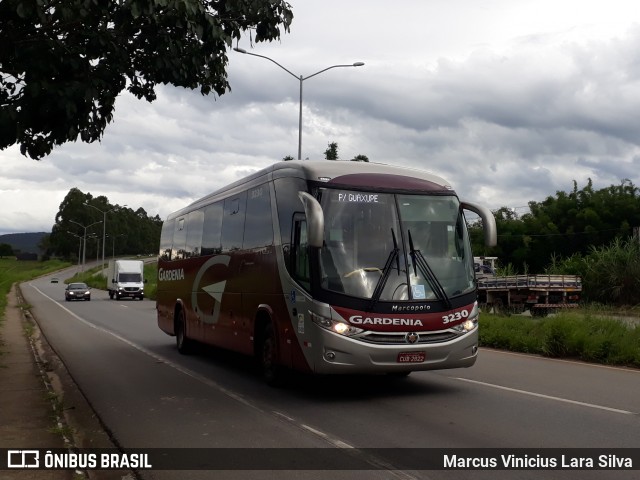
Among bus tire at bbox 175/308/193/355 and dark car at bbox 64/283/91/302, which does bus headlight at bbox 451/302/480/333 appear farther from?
dark car at bbox 64/283/91/302

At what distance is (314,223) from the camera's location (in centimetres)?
930

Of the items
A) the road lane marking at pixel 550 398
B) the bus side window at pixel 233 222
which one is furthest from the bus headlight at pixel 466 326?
the bus side window at pixel 233 222

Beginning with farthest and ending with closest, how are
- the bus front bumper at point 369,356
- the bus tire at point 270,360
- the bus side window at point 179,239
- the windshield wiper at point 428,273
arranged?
1. the bus side window at point 179,239
2. the bus tire at point 270,360
3. the windshield wiper at point 428,273
4. the bus front bumper at point 369,356

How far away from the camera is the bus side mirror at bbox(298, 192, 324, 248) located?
9.24 meters

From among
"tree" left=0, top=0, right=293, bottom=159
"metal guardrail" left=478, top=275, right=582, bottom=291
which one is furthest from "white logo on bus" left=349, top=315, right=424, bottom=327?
"metal guardrail" left=478, top=275, right=582, bottom=291

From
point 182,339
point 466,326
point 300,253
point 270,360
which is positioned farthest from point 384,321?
point 182,339

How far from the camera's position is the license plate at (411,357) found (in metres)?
9.64

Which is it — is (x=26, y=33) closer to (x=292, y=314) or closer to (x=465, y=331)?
(x=292, y=314)

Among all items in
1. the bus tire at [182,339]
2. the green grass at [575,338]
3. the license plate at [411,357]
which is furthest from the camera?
the bus tire at [182,339]

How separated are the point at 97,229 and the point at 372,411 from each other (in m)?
147

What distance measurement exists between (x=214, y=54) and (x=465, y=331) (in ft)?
16.4

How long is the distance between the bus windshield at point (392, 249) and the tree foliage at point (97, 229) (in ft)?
438

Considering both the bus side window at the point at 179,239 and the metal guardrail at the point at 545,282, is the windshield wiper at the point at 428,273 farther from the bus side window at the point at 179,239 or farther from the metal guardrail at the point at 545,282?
the metal guardrail at the point at 545,282

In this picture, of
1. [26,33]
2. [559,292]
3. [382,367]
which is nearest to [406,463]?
[382,367]
